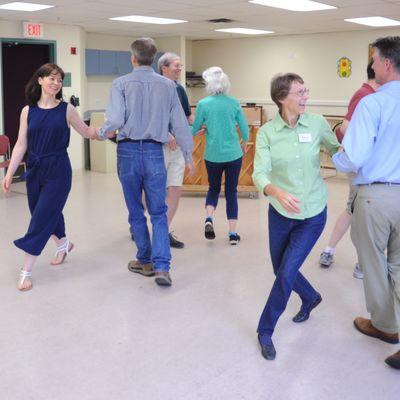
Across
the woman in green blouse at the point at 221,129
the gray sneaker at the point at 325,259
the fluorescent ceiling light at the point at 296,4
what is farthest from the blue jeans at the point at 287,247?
the fluorescent ceiling light at the point at 296,4

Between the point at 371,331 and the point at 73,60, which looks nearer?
the point at 371,331

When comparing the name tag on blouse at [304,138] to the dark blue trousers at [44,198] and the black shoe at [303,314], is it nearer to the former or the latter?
the black shoe at [303,314]

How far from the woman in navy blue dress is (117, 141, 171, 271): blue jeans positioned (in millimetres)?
423

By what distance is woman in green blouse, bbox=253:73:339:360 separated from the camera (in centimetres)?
271

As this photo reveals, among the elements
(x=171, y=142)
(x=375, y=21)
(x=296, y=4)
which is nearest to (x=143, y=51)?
(x=171, y=142)

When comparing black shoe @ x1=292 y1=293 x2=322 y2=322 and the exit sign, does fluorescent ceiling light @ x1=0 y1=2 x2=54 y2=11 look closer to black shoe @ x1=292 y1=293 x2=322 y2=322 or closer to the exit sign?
the exit sign

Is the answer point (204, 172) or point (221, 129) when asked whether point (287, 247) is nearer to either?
point (221, 129)

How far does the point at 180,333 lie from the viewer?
3152mm

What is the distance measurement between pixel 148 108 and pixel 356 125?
1.65 meters

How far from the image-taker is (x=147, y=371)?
2.73 meters

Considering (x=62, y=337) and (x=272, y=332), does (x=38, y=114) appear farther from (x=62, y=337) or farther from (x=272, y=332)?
(x=272, y=332)

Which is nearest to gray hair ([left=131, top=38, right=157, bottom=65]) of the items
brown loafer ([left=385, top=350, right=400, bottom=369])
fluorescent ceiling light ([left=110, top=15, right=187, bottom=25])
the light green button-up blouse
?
the light green button-up blouse

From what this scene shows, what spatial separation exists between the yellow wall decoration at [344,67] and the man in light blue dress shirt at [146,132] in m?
7.01

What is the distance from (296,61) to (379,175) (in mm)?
8693
